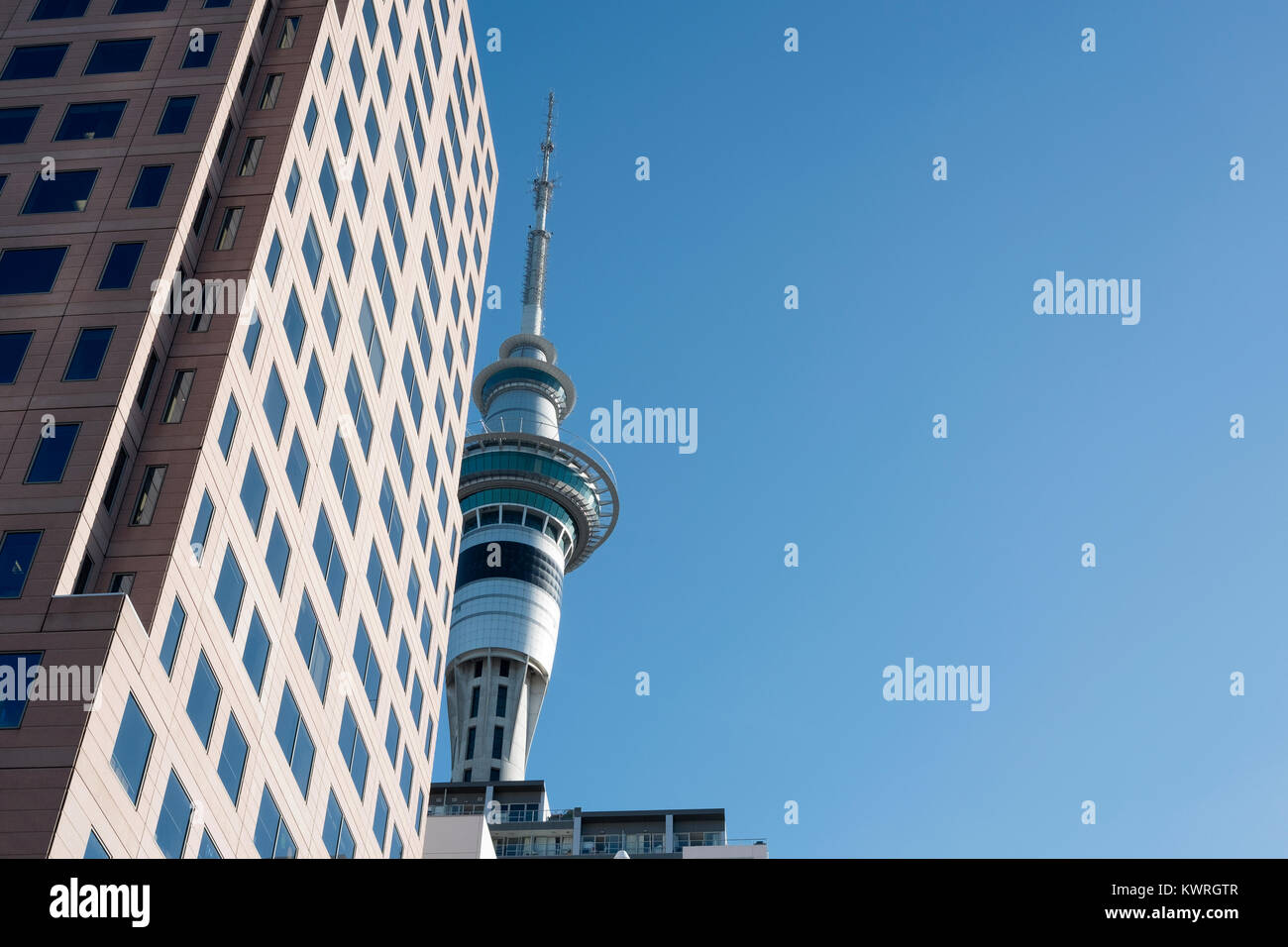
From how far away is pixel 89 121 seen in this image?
4572 centimetres

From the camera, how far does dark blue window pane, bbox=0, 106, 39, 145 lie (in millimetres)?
45500

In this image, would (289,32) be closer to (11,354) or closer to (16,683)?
(11,354)

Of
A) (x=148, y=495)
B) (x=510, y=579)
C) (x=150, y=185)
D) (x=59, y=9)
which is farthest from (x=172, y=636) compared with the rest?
(x=510, y=579)

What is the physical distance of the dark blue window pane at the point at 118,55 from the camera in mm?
47031

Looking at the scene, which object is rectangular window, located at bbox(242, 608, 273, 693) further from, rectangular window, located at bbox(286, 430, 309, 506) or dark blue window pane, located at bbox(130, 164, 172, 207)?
dark blue window pane, located at bbox(130, 164, 172, 207)

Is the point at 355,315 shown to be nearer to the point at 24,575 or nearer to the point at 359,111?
the point at 359,111

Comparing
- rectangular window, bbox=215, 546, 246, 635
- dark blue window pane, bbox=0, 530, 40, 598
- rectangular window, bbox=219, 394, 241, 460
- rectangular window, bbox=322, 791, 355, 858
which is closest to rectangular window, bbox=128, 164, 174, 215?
rectangular window, bbox=219, 394, 241, 460

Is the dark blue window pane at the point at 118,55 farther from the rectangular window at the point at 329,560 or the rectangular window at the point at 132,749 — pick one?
the rectangular window at the point at 132,749

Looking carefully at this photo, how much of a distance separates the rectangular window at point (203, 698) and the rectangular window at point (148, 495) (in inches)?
153

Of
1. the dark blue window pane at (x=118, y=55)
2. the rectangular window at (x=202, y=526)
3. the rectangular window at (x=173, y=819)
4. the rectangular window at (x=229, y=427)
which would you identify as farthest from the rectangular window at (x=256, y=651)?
the dark blue window pane at (x=118, y=55)

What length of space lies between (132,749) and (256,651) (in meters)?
7.65

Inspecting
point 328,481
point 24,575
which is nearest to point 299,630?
point 328,481

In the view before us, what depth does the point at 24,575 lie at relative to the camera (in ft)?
116

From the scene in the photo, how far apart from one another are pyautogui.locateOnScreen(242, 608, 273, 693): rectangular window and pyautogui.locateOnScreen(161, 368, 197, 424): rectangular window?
598 centimetres
